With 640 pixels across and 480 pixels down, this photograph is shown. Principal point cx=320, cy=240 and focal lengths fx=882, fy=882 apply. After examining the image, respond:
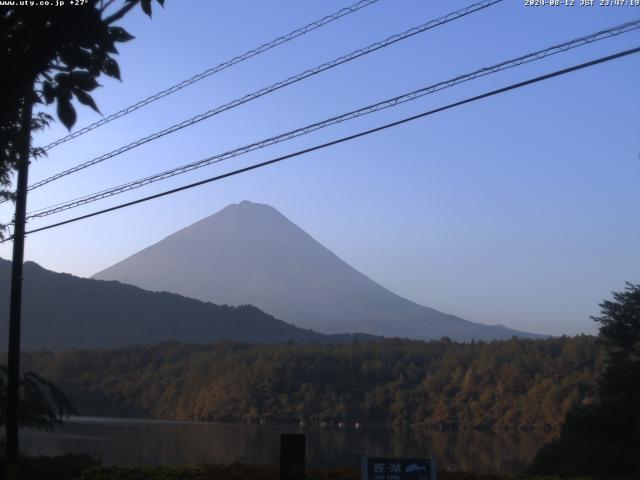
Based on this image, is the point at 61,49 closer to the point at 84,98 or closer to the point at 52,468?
the point at 84,98

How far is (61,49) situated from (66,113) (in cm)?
41

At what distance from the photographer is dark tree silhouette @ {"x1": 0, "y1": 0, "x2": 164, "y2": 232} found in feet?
17.6

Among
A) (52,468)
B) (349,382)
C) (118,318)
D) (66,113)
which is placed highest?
(118,318)

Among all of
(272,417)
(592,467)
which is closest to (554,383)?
(272,417)

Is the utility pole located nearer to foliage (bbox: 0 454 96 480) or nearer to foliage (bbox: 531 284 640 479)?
foliage (bbox: 0 454 96 480)

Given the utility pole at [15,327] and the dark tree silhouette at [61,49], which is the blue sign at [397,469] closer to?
the utility pole at [15,327]

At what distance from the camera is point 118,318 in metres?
93.6

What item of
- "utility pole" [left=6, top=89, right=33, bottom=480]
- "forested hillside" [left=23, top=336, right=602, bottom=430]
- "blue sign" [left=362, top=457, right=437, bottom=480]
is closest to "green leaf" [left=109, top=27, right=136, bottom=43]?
"blue sign" [left=362, top=457, right=437, bottom=480]

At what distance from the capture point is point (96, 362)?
5962 cm

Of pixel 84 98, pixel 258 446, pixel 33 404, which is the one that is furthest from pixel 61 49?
pixel 258 446

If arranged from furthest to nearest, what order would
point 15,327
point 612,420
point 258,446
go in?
point 258,446, point 612,420, point 15,327

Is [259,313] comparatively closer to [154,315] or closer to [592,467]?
[154,315]

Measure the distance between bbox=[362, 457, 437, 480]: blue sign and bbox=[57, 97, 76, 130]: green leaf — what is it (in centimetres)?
712

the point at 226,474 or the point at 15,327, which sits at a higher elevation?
the point at 15,327
